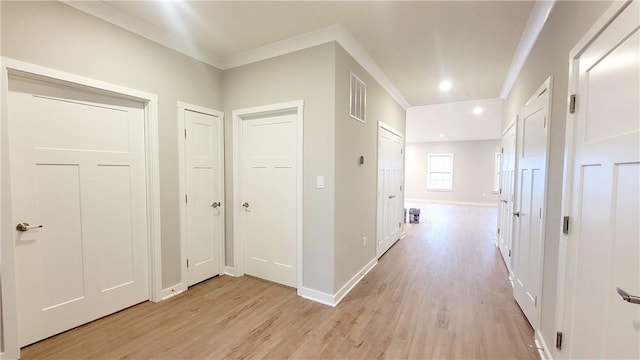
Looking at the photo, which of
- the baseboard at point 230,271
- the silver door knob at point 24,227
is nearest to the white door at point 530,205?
the baseboard at point 230,271

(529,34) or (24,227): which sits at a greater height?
(529,34)

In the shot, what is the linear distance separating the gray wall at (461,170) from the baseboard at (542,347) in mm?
9694

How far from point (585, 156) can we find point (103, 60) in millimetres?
3560

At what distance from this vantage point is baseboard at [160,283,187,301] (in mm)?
2740

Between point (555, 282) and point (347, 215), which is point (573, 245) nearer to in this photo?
point (555, 282)

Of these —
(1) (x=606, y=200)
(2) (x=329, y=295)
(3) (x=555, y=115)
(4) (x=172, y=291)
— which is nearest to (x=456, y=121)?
(3) (x=555, y=115)

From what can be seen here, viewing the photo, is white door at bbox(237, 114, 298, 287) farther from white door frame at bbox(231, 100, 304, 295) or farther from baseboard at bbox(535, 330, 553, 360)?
baseboard at bbox(535, 330, 553, 360)

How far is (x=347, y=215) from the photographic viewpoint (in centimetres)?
297

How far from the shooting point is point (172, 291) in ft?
9.26

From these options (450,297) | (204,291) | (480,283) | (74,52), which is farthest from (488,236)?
(74,52)

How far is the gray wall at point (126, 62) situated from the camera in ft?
6.12

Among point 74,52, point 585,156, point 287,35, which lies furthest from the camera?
point 287,35

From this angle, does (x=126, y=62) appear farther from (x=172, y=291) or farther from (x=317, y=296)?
(x=317, y=296)

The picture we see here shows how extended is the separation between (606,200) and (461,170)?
10766 millimetres
